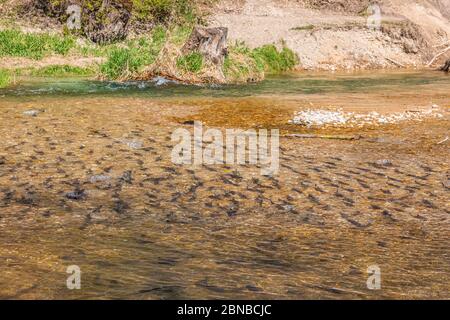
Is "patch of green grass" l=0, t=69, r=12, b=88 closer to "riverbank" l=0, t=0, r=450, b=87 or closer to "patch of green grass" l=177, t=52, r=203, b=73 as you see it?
"riverbank" l=0, t=0, r=450, b=87

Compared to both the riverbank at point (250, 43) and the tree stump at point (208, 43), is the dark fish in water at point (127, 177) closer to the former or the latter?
the riverbank at point (250, 43)

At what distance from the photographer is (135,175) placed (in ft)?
30.0

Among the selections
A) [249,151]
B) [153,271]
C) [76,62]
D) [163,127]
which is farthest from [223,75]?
[153,271]

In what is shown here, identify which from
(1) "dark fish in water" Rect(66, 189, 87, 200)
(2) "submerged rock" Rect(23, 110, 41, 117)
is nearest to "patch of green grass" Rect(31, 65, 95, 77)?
(2) "submerged rock" Rect(23, 110, 41, 117)

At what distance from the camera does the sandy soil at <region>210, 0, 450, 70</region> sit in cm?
2878

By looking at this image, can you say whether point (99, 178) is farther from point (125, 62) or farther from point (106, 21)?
point (106, 21)

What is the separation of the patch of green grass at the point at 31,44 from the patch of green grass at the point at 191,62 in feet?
20.8

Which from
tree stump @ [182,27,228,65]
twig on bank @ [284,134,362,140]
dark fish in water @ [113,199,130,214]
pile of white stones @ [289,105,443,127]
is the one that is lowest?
dark fish in water @ [113,199,130,214]

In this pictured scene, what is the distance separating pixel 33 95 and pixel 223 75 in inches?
254

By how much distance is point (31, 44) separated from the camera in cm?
2553

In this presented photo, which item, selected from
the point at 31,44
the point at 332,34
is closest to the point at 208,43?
the point at 31,44

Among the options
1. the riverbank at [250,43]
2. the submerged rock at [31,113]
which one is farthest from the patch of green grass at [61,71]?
the submerged rock at [31,113]

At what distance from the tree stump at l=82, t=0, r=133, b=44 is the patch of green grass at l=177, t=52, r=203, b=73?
7703 mm

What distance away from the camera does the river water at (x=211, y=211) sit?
5.45m
